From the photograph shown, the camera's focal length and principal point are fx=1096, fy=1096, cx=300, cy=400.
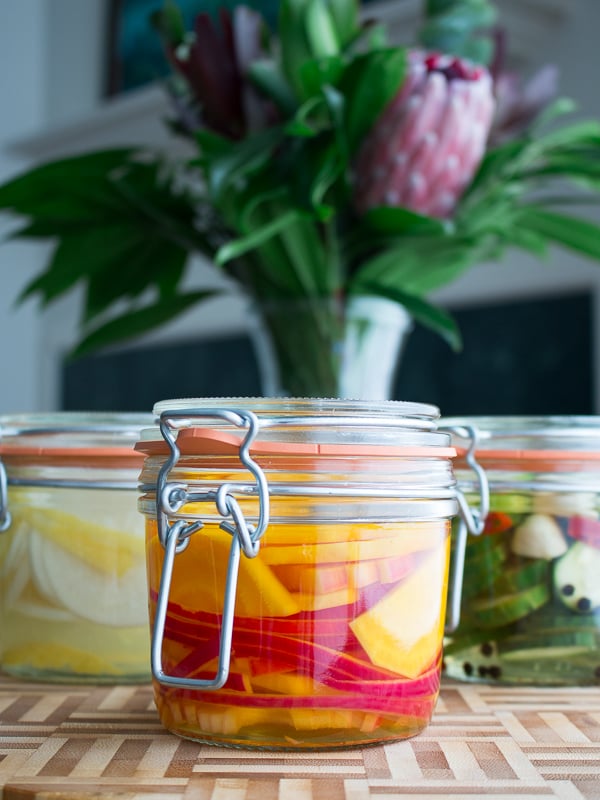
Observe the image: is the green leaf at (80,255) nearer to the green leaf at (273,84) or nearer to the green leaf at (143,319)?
the green leaf at (143,319)

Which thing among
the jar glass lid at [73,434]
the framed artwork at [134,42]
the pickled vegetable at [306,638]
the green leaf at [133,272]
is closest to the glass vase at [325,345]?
the green leaf at [133,272]

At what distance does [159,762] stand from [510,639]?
0.17 m

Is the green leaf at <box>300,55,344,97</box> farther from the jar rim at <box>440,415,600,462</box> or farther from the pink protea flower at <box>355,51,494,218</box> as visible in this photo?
A: the jar rim at <box>440,415,600,462</box>

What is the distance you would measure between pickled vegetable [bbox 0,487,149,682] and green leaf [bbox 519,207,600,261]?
38 centimetres

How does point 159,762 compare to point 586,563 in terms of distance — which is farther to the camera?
point 586,563

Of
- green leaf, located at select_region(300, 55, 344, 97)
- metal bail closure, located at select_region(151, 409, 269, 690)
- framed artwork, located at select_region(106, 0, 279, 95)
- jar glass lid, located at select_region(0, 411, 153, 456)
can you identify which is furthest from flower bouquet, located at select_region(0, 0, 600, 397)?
framed artwork, located at select_region(106, 0, 279, 95)

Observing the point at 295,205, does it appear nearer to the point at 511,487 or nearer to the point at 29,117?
the point at 511,487

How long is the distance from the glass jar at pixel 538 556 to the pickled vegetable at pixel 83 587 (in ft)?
0.46

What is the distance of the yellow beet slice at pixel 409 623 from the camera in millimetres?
358

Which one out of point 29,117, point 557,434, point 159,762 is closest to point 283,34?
point 557,434

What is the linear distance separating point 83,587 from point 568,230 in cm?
41

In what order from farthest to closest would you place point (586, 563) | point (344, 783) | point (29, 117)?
point (29, 117) → point (586, 563) → point (344, 783)

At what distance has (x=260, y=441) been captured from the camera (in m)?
0.36

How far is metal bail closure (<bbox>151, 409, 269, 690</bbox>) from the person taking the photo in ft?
1.12
